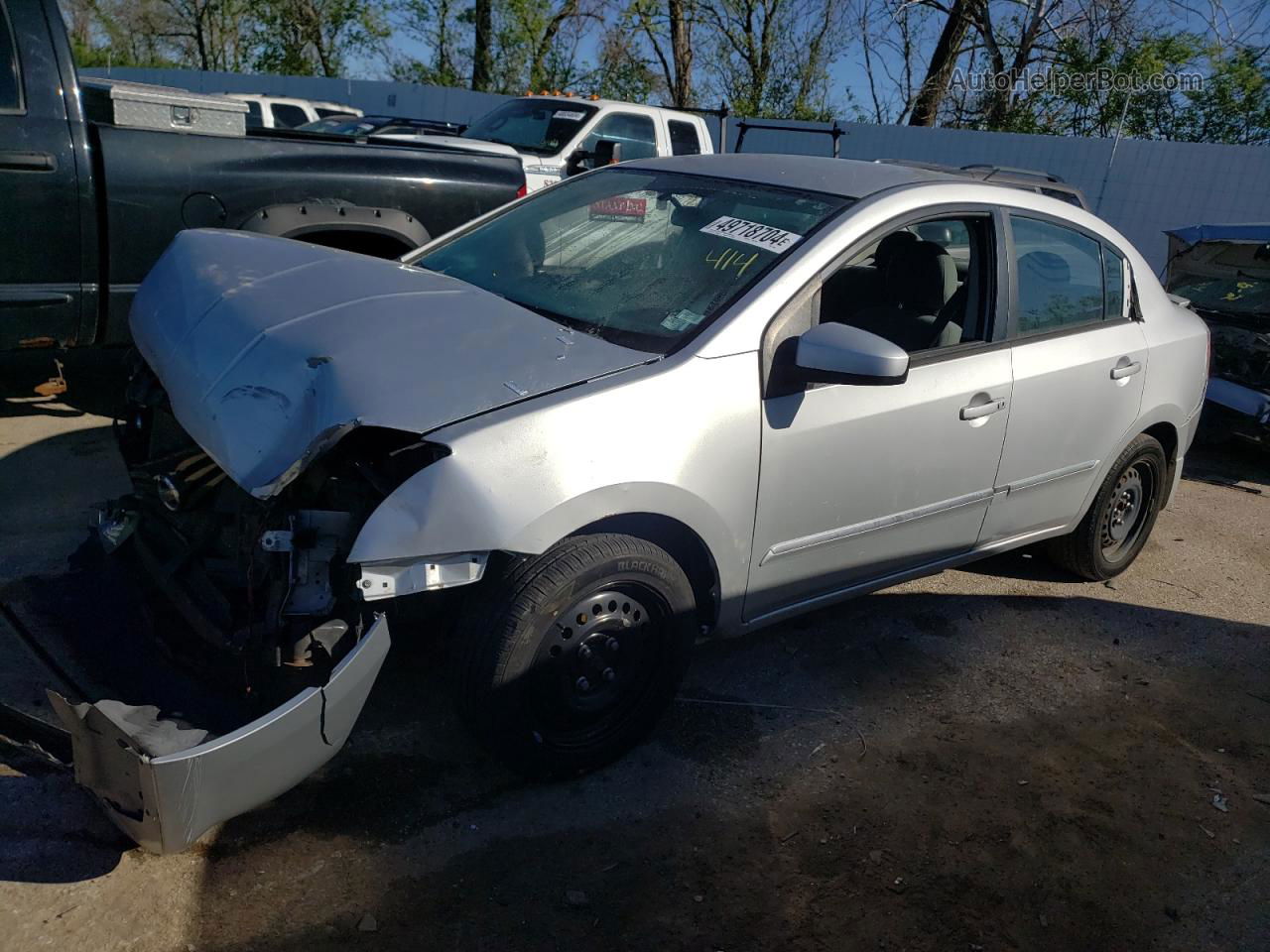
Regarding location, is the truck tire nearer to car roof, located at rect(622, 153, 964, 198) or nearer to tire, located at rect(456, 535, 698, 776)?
car roof, located at rect(622, 153, 964, 198)

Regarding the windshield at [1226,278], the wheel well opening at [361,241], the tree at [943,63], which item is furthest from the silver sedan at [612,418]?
the tree at [943,63]

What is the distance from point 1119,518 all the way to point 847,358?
2.55 metres

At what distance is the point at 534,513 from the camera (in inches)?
104

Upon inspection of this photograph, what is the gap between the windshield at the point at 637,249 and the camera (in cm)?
329

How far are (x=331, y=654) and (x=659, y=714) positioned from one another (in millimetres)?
1092

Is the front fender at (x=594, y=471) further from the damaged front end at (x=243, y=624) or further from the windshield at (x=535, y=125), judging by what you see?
the windshield at (x=535, y=125)

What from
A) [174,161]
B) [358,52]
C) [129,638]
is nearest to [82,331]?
[174,161]

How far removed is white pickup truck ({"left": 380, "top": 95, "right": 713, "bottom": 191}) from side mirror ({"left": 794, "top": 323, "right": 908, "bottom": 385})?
6.88 meters

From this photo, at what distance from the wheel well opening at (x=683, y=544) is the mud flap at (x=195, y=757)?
77cm

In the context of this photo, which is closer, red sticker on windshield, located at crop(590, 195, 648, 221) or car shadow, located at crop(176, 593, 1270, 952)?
car shadow, located at crop(176, 593, 1270, 952)

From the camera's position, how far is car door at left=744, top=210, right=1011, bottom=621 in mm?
3236

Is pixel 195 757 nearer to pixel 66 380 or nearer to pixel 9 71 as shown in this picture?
pixel 9 71

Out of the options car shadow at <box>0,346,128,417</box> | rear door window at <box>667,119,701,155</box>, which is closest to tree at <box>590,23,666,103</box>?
rear door window at <box>667,119,701,155</box>

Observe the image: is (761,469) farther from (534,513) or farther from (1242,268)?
(1242,268)
